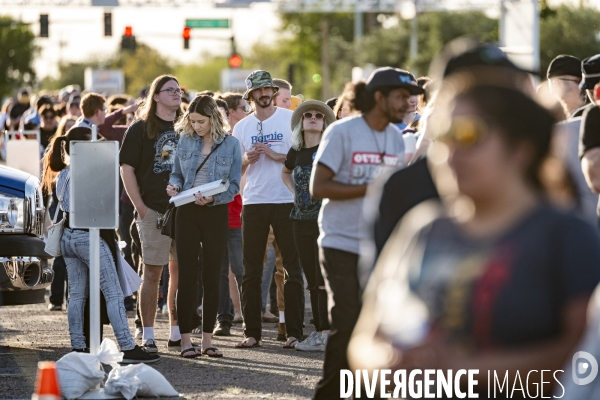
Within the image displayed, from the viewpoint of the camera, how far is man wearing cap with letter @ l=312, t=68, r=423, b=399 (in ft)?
19.1

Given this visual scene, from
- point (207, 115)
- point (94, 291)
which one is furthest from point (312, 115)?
point (94, 291)

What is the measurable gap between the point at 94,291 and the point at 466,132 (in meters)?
5.16

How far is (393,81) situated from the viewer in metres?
5.79

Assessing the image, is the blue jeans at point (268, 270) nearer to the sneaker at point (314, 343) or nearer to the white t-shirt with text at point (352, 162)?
the sneaker at point (314, 343)

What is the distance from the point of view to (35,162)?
1636 cm

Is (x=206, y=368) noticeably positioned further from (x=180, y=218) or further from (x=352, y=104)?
(x=352, y=104)

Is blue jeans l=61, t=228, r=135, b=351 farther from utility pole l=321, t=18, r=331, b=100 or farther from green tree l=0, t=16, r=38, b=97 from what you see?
green tree l=0, t=16, r=38, b=97

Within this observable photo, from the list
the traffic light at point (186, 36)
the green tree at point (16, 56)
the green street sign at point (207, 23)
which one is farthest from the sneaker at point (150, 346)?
the green tree at point (16, 56)

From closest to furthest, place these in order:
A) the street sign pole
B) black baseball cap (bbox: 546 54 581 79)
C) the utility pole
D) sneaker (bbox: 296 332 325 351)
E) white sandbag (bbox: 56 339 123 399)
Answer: white sandbag (bbox: 56 339 123 399), the street sign pole, black baseball cap (bbox: 546 54 581 79), sneaker (bbox: 296 332 325 351), the utility pole

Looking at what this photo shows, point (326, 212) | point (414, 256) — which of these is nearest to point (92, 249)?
point (326, 212)

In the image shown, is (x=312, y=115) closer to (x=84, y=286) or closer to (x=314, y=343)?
(x=314, y=343)

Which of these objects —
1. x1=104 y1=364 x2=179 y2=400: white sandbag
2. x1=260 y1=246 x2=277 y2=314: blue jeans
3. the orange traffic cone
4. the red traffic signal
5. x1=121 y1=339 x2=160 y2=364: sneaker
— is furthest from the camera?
the red traffic signal

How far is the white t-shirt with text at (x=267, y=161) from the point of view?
30.8 ft

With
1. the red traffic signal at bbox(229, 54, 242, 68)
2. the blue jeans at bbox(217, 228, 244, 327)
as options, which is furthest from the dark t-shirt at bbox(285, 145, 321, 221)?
the red traffic signal at bbox(229, 54, 242, 68)
